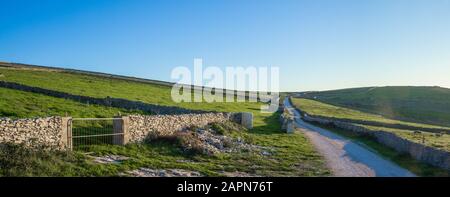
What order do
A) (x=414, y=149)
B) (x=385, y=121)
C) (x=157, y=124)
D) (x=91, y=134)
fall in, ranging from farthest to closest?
(x=385, y=121)
(x=157, y=124)
(x=414, y=149)
(x=91, y=134)

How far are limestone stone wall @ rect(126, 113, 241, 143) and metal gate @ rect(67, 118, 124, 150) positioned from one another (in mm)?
703

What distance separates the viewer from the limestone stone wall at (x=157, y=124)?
24.9 metres

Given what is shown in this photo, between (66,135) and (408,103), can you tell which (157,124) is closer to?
(66,135)

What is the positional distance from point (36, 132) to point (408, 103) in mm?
126414

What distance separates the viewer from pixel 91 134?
24109 mm

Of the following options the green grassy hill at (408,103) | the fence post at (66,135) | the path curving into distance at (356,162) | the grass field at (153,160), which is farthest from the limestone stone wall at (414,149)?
the green grassy hill at (408,103)

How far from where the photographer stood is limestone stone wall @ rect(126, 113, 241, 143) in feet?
81.6

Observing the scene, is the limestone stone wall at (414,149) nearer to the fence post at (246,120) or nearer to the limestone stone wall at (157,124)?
the fence post at (246,120)

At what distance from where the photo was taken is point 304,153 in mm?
28656

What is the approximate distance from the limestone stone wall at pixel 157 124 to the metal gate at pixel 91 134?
703mm

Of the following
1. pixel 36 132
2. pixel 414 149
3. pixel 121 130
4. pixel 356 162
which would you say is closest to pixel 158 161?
pixel 121 130

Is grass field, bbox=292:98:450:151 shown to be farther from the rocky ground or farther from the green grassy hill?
the rocky ground
